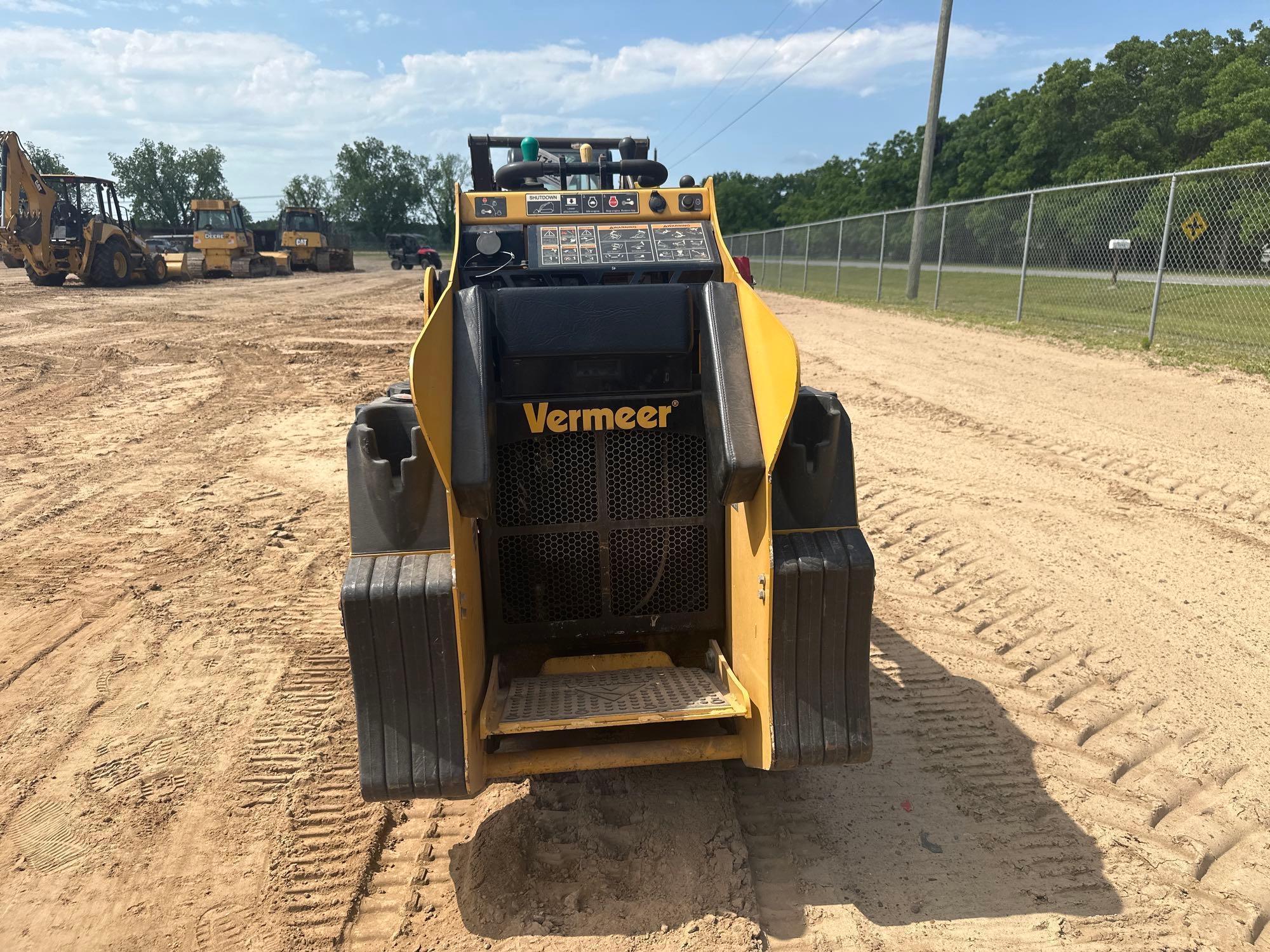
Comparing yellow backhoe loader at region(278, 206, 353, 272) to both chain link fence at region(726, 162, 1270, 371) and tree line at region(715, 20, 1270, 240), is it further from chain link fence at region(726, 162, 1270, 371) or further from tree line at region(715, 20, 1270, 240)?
chain link fence at region(726, 162, 1270, 371)

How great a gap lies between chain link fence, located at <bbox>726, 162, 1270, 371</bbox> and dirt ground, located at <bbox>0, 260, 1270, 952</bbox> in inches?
190

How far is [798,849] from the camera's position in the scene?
2719mm

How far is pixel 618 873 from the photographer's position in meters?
2.61

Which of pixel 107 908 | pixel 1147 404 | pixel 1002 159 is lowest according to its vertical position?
pixel 107 908

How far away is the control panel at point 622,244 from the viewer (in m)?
3.80

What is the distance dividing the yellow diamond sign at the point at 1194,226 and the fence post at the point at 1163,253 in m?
0.20

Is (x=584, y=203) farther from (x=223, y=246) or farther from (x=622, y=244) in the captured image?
(x=223, y=246)

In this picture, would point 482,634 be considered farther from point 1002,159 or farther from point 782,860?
point 1002,159

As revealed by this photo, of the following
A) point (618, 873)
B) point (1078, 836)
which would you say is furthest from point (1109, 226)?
point (618, 873)

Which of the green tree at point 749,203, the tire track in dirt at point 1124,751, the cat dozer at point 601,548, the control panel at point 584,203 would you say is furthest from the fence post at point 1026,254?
the green tree at point 749,203

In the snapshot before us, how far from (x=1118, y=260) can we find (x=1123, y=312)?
856mm

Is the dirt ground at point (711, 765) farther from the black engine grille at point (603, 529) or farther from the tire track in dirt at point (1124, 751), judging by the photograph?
the black engine grille at point (603, 529)

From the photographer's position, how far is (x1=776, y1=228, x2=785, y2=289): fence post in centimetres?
2747

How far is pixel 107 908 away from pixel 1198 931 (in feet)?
10.5
